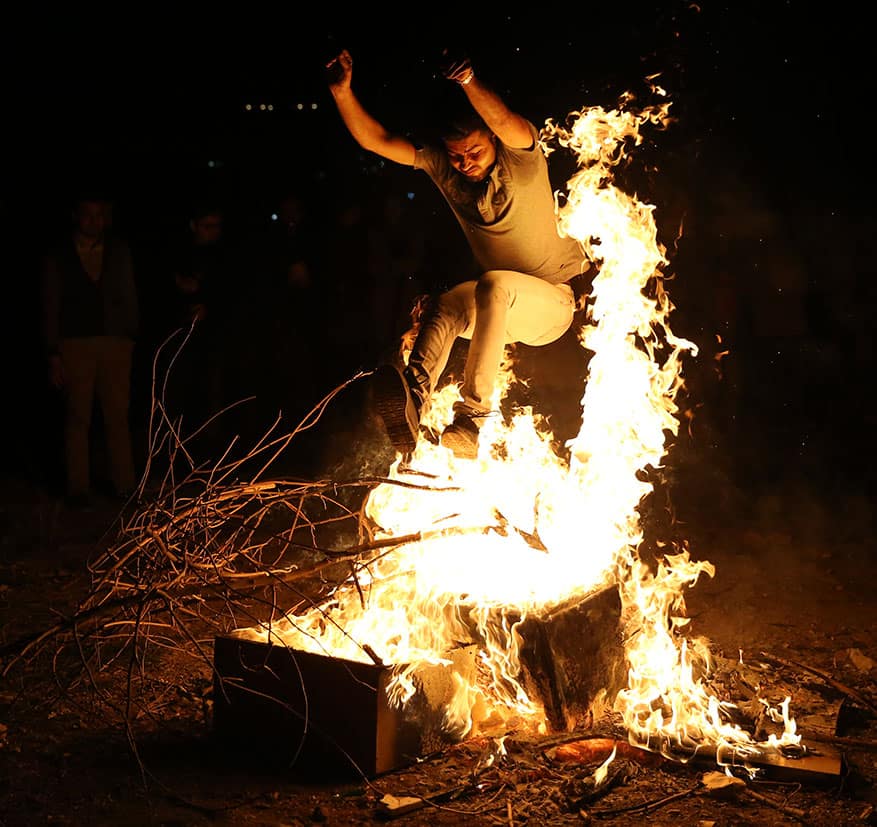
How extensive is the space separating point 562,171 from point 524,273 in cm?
317

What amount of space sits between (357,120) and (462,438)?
5.36 feet

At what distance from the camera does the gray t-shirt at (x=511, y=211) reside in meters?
4.91

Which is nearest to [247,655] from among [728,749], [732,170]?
[728,749]

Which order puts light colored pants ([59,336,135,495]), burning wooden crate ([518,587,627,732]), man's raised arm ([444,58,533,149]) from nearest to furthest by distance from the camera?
burning wooden crate ([518,587,627,732]) < man's raised arm ([444,58,533,149]) < light colored pants ([59,336,135,495])

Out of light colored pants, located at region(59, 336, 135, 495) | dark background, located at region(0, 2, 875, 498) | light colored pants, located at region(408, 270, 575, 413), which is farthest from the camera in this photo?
dark background, located at region(0, 2, 875, 498)

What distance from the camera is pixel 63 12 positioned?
489 inches

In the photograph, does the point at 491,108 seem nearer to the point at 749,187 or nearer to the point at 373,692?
the point at 373,692

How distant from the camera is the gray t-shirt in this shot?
4914mm

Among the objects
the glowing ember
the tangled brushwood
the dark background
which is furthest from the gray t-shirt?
the dark background

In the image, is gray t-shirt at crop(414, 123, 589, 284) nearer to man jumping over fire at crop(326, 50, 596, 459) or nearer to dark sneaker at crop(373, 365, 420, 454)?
man jumping over fire at crop(326, 50, 596, 459)

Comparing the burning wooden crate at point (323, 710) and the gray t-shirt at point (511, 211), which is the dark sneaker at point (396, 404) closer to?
the gray t-shirt at point (511, 211)

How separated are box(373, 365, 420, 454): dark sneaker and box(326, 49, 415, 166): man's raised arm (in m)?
1.10

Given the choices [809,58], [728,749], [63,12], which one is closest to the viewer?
[728,749]

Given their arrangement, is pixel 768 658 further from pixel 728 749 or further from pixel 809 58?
pixel 809 58
